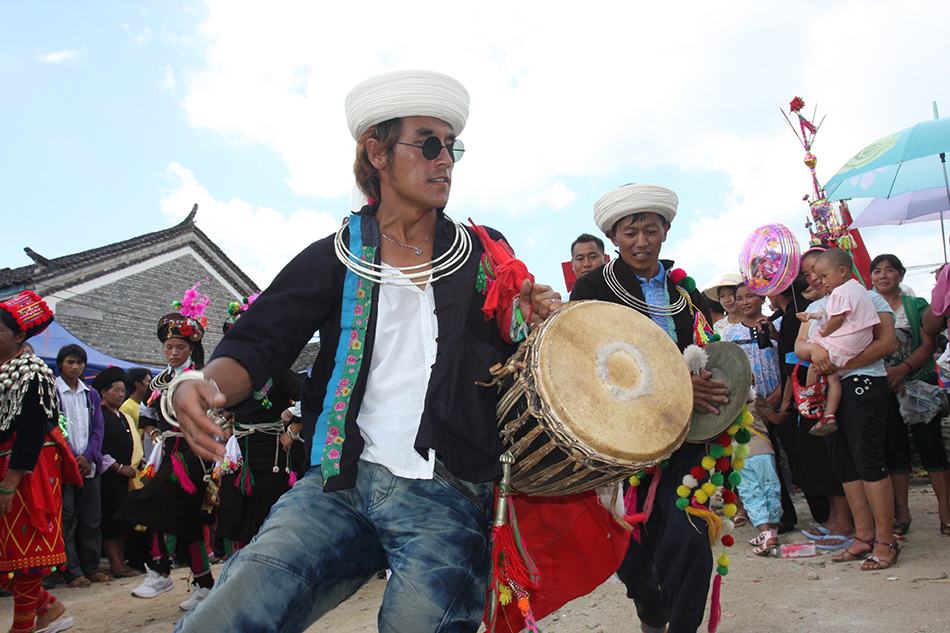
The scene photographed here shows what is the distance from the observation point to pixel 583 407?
2.38 metres

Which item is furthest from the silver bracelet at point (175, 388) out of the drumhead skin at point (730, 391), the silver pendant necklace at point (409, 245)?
the drumhead skin at point (730, 391)

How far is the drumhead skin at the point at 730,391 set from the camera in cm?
338

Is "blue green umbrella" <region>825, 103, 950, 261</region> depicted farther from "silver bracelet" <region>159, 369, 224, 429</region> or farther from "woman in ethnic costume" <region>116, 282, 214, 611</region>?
"silver bracelet" <region>159, 369, 224, 429</region>

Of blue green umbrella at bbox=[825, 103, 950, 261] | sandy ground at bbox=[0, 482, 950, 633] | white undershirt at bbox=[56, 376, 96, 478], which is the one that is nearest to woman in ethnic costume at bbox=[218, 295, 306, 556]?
sandy ground at bbox=[0, 482, 950, 633]

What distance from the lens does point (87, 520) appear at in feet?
27.2

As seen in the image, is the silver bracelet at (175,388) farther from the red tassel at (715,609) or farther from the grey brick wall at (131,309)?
the grey brick wall at (131,309)

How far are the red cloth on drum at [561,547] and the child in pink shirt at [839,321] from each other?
3042 millimetres

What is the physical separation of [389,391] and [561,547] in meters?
0.98

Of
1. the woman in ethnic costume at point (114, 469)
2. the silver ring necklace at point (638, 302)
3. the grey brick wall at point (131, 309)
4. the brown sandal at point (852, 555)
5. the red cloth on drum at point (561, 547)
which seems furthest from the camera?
the grey brick wall at point (131, 309)

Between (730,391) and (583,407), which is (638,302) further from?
(583,407)

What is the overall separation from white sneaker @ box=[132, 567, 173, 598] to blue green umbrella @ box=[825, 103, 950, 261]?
6.97 metres

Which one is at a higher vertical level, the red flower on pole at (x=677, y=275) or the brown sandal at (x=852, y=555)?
the red flower on pole at (x=677, y=275)

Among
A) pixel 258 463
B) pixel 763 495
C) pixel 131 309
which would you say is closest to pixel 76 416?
pixel 258 463

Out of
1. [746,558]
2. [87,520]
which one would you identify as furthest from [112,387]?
[746,558]
